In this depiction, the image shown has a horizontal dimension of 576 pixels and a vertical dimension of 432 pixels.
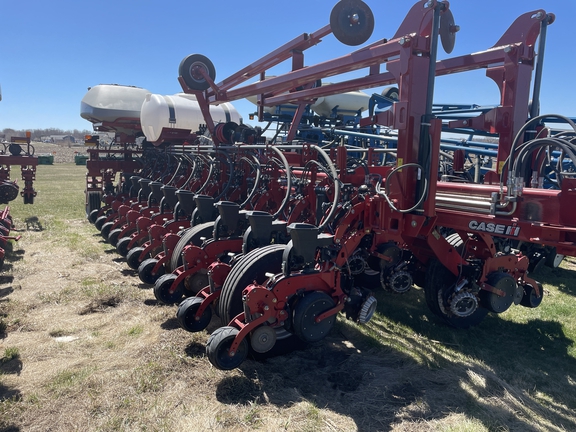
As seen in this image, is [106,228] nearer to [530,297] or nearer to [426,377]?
[426,377]

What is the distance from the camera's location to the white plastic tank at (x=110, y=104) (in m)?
10.6

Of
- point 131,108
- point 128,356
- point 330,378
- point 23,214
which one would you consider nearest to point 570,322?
point 330,378

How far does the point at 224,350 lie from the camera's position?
11.0 ft

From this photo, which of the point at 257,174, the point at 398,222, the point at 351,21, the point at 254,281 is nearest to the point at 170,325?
the point at 254,281

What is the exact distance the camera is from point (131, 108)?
10.9m

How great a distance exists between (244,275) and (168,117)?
263 inches

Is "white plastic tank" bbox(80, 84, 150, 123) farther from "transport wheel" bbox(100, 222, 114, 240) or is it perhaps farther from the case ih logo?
the case ih logo

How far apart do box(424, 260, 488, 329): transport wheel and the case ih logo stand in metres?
1.03

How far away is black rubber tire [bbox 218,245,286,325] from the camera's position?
377 centimetres

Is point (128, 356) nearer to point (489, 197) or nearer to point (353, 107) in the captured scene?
point (489, 197)

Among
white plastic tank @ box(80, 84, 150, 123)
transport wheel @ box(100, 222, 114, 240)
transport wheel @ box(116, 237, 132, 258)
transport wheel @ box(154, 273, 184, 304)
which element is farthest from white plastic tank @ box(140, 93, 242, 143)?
transport wheel @ box(154, 273, 184, 304)

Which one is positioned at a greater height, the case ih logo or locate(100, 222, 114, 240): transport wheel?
the case ih logo

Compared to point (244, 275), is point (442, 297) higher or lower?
lower

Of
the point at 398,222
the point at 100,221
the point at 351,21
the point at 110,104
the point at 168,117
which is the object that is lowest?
the point at 100,221
